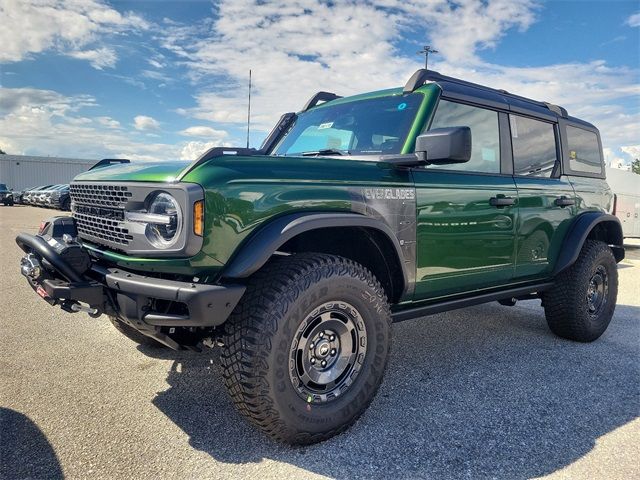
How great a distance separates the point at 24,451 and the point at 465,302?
9.44 feet

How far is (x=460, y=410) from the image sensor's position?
2998 mm

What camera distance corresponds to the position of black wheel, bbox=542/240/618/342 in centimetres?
440

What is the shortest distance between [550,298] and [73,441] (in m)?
3.99

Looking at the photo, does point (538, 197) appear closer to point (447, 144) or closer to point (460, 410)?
point (447, 144)

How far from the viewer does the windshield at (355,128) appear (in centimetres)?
326

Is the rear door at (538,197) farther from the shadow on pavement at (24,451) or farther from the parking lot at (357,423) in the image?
the shadow on pavement at (24,451)

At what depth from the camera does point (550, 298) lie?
4.50 metres

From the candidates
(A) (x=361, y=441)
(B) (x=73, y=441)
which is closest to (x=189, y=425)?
(B) (x=73, y=441)

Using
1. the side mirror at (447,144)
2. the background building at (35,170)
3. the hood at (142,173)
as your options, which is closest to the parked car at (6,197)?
the background building at (35,170)

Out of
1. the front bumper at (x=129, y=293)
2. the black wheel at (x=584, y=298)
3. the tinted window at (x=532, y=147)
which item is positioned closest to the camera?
the front bumper at (x=129, y=293)

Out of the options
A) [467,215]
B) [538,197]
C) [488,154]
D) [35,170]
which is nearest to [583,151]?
[538,197]

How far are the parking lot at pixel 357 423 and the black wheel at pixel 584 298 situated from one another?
0.67ft

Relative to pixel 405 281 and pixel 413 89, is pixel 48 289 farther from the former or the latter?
pixel 413 89

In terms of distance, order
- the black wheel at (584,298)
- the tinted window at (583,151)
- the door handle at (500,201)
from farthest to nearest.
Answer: the tinted window at (583,151) → the black wheel at (584,298) → the door handle at (500,201)
